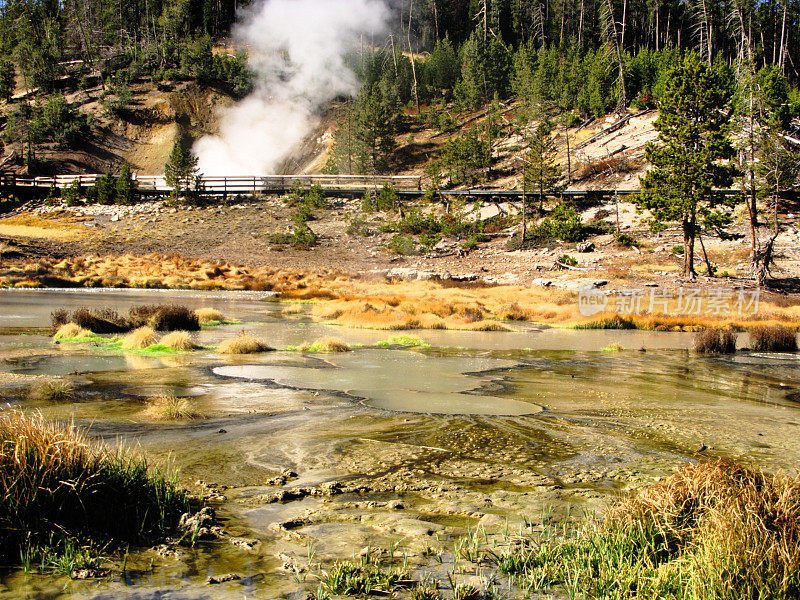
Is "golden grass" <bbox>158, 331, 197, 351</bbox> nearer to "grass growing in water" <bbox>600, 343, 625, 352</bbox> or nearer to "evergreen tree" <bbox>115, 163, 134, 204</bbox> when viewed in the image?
"grass growing in water" <bbox>600, 343, 625, 352</bbox>

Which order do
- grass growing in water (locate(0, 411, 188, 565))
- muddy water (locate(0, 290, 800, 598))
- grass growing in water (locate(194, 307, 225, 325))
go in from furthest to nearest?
grass growing in water (locate(194, 307, 225, 325)) < muddy water (locate(0, 290, 800, 598)) < grass growing in water (locate(0, 411, 188, 565))

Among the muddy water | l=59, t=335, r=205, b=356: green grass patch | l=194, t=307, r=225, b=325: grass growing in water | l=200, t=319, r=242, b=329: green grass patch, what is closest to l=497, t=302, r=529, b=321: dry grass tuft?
the muddy water

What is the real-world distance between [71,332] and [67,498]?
16.7m

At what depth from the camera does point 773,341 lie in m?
23.6

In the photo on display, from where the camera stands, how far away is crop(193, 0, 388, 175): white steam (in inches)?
3617

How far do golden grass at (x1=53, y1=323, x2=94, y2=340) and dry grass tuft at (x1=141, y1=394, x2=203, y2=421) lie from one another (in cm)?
1101

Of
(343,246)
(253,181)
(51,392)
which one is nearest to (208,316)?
(51,392)

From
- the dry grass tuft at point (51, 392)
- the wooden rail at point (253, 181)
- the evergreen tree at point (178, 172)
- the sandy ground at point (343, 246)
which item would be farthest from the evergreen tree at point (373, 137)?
the dry grass tuft at point (51, 392)

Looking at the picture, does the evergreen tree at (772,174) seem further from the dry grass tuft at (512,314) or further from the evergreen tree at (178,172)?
the evergreen tree at (178,172)

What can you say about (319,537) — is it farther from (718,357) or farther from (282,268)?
(282,268)

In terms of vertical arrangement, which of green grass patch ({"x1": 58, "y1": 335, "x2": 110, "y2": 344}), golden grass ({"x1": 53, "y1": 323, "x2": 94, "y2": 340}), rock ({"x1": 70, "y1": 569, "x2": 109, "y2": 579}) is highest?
golden grass ({"x1": 53, "y1": 323, "x2": 94, "y2": 340})

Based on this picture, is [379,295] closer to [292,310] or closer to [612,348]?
[292,310]

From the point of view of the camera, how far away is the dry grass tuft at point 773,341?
2364cm

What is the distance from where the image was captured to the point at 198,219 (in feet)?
196
